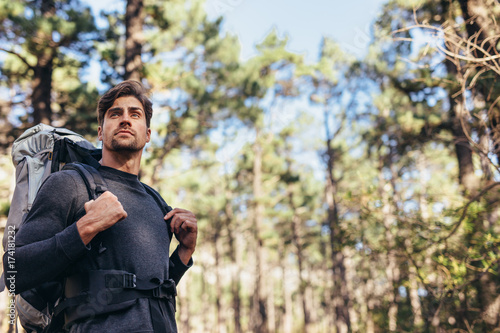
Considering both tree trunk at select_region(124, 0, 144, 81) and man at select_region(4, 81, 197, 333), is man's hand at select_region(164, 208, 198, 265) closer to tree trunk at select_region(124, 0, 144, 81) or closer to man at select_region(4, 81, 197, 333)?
man at select_region(4, 81, 197, 333)

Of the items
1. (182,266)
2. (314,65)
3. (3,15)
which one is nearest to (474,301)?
(182,266)

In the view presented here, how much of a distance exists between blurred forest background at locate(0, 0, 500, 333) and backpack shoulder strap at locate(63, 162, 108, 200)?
337 cm

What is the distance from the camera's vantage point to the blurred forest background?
591cm

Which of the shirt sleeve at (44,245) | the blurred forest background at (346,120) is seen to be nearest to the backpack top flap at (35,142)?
the shirt sleeve at (44,245)

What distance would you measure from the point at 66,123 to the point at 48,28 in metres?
2.73

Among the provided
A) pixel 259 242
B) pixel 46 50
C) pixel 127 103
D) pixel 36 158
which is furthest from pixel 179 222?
pixel 259 242

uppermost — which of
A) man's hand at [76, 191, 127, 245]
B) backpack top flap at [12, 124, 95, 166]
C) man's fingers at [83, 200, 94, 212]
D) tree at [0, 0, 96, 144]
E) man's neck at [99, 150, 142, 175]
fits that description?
tree at [0, 0, 96, 144]

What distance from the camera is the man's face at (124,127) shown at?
84.3 inches

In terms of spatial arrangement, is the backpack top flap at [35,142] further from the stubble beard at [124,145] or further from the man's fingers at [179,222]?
the man's fingers at [179,222]

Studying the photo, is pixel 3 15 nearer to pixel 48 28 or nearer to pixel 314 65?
pixel 48 28

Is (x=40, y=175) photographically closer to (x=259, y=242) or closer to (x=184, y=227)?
(x=184, y=227)

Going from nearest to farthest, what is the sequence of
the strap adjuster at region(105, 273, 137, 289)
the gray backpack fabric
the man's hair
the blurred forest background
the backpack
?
the strap adjuster at region(105, 273, 137, 289)
the backpack
the gray backpack fabric
the man's hair
the blurred forest background

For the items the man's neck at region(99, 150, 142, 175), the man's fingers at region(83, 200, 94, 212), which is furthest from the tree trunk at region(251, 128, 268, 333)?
the man's fingers at region(83, 200, 94, 212)

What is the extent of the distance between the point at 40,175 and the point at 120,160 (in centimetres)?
42
